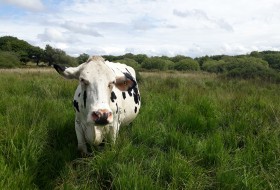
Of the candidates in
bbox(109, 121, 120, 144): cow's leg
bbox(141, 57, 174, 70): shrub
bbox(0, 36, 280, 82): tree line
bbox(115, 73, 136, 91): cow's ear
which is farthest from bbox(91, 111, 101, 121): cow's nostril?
bbox(141, 57, 174, 70): shrub

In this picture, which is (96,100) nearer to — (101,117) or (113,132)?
(101,117)

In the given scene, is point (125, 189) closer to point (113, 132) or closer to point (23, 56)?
point (113, 132)

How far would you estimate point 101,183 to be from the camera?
12.1 feet

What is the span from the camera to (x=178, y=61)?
37812 millimetres

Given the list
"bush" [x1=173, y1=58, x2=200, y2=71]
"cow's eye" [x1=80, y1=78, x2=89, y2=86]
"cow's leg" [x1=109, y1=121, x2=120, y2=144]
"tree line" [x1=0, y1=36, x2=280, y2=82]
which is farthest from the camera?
"bush" [x1=173, y1=58, x2=200, y2=71]

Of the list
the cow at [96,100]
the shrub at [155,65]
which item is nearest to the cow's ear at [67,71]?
the cow at [96,100]

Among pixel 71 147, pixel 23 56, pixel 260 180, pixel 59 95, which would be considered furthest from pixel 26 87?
pixel 23 56

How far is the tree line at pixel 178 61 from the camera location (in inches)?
715

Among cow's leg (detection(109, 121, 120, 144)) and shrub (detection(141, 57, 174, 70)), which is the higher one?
shrub (detection(141, 57, 174, 70))

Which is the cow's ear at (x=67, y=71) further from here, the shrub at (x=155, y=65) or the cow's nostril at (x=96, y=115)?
the shrub at (x=155, y=65)

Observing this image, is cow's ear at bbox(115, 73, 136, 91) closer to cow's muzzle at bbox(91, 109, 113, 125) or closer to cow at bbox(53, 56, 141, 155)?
cow at bbox(53, 56, 141, 155)

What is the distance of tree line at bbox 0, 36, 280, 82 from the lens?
18.2 metres

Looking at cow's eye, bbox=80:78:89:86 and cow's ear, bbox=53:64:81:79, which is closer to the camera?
cow's eye, bbox=80:78:89:86

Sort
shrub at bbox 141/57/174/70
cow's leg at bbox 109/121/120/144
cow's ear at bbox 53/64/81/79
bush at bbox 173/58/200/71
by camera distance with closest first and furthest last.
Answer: cow's ear at bbox 53/64/81/79 < cow's leg at bbox 109/121/120/144 < bush at bbox 173/58/200/71 < shrub at bbox 141/57/174/70
